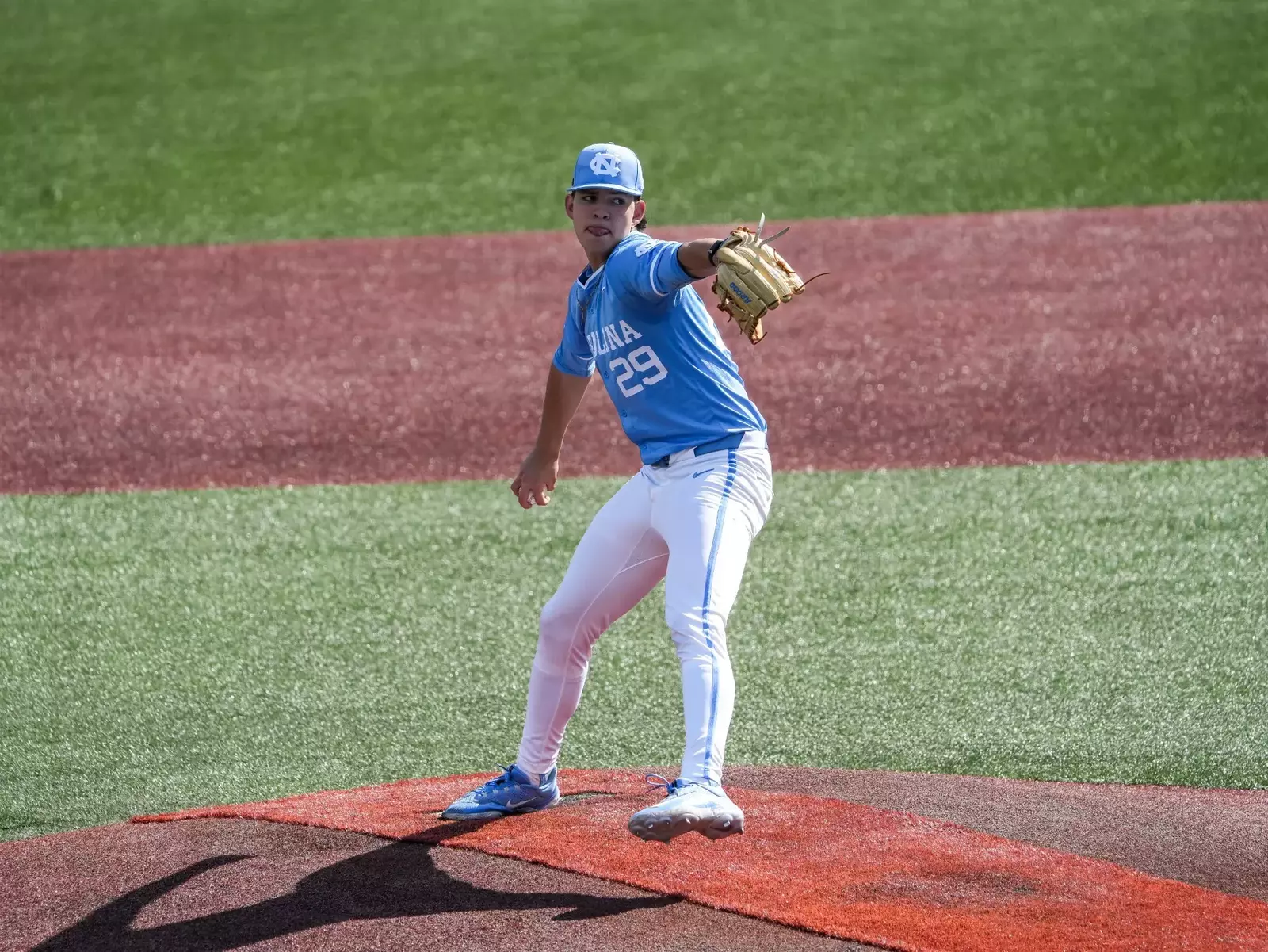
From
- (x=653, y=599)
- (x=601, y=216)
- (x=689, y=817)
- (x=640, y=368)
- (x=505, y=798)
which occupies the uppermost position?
(x=601, y=216)

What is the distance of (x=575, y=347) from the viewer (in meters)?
4.45

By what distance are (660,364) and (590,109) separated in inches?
453

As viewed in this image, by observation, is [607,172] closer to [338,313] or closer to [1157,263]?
[338,313]

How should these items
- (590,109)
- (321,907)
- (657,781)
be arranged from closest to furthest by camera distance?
(321,907) < (657,781) < (590,109)

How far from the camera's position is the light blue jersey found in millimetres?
4008

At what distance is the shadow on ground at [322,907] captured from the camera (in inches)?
144

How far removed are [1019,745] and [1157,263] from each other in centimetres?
677

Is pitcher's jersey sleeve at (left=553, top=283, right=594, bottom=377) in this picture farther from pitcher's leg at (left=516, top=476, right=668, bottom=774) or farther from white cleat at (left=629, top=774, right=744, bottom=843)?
white cleat at (left=629, top=774, right=744, bottom=843)

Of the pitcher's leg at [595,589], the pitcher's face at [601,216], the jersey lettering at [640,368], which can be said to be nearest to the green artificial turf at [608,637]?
the pitcher's leg at [595,589]

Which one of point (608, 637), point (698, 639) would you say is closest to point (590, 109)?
point (608, 637)

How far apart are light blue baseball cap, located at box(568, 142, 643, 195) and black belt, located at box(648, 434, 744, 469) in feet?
2.27

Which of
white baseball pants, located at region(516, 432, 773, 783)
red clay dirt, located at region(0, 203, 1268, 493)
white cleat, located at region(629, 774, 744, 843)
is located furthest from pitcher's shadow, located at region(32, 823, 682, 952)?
red clay dirt, located at region(0, 203, 1268, 493)

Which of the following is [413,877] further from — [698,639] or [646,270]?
[646,270]

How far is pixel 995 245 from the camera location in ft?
38.7
